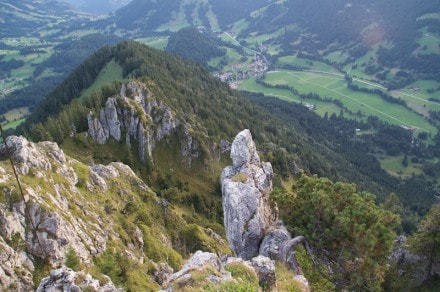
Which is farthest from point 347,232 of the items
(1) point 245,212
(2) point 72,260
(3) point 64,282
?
(2) point 72,260

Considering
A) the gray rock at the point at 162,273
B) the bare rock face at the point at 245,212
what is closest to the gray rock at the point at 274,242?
the bare rock face at the point at 245,212

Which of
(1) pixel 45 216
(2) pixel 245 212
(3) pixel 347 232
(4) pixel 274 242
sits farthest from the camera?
(2) pixel 245 212

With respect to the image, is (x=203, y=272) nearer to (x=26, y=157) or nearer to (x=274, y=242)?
(x=274, y=242)

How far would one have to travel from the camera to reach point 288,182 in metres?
177

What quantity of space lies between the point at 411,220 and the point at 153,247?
548ft

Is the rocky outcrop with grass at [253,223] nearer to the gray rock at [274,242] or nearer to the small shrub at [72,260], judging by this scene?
the gray rock at [274,242]

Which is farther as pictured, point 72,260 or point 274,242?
point 72,260

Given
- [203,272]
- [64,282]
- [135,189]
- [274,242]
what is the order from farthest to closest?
1. [135,189]
2. [274,242]
3. [64,282]
4. [203,272]

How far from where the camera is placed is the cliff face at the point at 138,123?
132500mm

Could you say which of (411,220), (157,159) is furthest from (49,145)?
(411,220)

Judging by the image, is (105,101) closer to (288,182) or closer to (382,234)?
(288,182)

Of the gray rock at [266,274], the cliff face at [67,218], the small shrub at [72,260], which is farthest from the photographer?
the small shrub at [72,260]

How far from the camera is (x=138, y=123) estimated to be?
138 meters

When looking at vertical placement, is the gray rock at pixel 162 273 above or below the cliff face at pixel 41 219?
below
